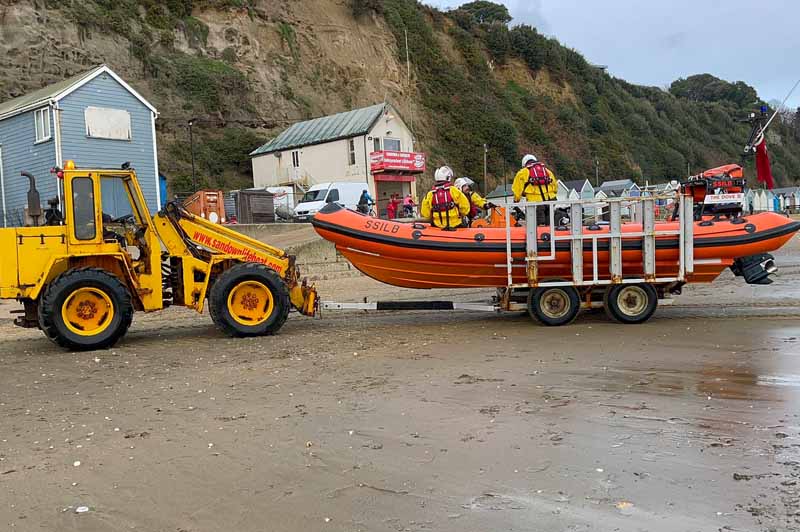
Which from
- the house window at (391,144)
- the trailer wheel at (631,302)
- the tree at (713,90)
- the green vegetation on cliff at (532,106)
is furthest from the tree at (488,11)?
the trailer wheel at (631,302)

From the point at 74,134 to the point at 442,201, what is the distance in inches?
693

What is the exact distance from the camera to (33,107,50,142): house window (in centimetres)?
2228

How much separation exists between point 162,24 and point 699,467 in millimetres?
40893

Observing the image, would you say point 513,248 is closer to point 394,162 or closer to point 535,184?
point 535,184

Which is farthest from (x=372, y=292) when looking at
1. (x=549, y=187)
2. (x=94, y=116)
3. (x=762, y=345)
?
(x=94, y=116)

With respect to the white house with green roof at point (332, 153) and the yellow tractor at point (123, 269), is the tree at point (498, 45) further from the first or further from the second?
the yellow tractor at point (123, 269)

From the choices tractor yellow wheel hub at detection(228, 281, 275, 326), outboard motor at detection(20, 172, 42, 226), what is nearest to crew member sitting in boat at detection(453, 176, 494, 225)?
tractor yellow wheel hub at detection(228, 281, 275, 326)

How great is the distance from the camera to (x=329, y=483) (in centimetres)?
389

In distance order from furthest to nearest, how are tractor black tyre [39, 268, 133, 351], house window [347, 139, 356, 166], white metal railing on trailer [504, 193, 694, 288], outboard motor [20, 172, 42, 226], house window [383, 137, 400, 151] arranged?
1. house window [383, 137, 400, 151]
2. house window [347, 139, 356, 166]
3. white metal railing on trailer [504, 193, 694, 288]
4. tractor black tyre [39, 268, 133, 351]
5. outboard motor [20, 172, 42, 226]

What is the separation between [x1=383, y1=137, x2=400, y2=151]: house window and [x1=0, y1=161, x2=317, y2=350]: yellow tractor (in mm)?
28948

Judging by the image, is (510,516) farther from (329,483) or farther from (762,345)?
(762,345)

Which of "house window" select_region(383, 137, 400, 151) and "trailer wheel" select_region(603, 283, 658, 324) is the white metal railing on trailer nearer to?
"trailer wheel" select_region(603, 283, 658, 324)

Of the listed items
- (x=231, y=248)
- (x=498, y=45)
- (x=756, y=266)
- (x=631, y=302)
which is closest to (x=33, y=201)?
(x=231, y=248)

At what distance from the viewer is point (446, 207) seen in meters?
9.28
